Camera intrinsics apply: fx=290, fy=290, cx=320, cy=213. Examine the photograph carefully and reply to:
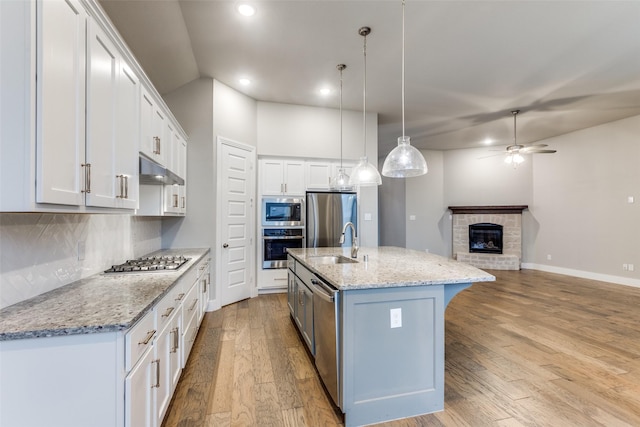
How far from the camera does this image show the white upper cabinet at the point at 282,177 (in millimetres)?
4820

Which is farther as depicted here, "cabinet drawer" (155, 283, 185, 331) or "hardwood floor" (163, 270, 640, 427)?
"hardwood floor" (163, 270, 640, 427)

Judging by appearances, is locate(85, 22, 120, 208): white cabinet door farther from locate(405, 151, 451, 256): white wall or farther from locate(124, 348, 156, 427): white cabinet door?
locate(405, 151, 451, 256): white wall

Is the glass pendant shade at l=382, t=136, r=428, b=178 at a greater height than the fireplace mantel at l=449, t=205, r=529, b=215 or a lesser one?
greater

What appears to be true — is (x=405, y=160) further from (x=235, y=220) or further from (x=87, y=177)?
(x=235, y=220)

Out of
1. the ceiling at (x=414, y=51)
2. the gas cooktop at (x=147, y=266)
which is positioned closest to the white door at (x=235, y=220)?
the ceiling at (x=414, y=51)

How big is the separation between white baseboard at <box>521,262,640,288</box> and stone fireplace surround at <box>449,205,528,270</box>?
0.35 m

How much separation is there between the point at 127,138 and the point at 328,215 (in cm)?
340

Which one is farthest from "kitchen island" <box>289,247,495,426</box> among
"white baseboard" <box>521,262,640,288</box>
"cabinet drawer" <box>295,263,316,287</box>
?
"white baseboard" <box>521,262,640,288</box>

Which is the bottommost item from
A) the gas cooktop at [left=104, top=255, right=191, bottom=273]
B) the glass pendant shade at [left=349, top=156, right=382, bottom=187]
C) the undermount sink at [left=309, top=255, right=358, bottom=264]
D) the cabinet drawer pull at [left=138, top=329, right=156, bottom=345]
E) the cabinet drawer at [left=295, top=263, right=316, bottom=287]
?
the cabinet drawer pull at [left=138, top=329, right=156, bottom=345]

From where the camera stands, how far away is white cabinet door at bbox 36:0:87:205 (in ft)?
3.72

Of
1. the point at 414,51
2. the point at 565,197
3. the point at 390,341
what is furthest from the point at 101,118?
the point at 565,197

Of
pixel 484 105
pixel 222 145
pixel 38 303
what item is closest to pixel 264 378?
pixel 38 303

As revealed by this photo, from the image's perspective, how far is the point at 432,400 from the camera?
76.5 inches

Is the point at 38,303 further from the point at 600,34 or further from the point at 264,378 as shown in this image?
the point at 600,34
